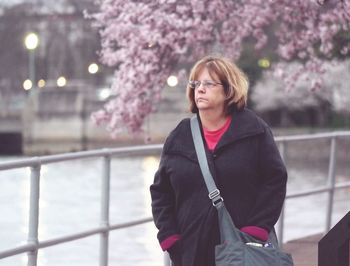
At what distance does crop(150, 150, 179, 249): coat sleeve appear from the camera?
6.04 meters

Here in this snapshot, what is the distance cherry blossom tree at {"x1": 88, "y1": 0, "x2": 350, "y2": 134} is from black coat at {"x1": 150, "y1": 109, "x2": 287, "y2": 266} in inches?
287

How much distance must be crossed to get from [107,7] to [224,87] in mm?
9047

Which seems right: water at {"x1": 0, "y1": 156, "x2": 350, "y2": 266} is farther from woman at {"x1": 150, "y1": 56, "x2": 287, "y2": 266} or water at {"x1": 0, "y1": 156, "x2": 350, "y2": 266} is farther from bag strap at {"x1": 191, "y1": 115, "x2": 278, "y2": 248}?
bag strap at {"x1": 191, "y1": 115, "x2": 278, "y2": 248}

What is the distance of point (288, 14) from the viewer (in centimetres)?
1424

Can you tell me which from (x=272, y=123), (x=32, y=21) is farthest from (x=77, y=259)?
(x=32, y=21)

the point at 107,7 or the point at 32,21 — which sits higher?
the point at 107,7

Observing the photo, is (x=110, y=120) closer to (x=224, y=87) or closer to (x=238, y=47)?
(x=238, y=47)

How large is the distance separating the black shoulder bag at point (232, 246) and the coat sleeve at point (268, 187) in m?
0.12

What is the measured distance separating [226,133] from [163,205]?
1.61 feet

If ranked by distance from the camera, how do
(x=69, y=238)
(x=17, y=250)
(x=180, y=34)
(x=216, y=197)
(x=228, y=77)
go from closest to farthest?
(x=216, y=197)
(x=228, y=77)
(x=17, y=250)
(x=69, y=238)
(x=180, y=34)

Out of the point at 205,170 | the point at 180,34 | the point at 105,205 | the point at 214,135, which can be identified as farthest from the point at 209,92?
the point at 180,34

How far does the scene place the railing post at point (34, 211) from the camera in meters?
8.00

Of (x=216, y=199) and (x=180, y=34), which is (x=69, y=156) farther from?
(x=180, y=34)

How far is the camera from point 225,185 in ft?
19.5
